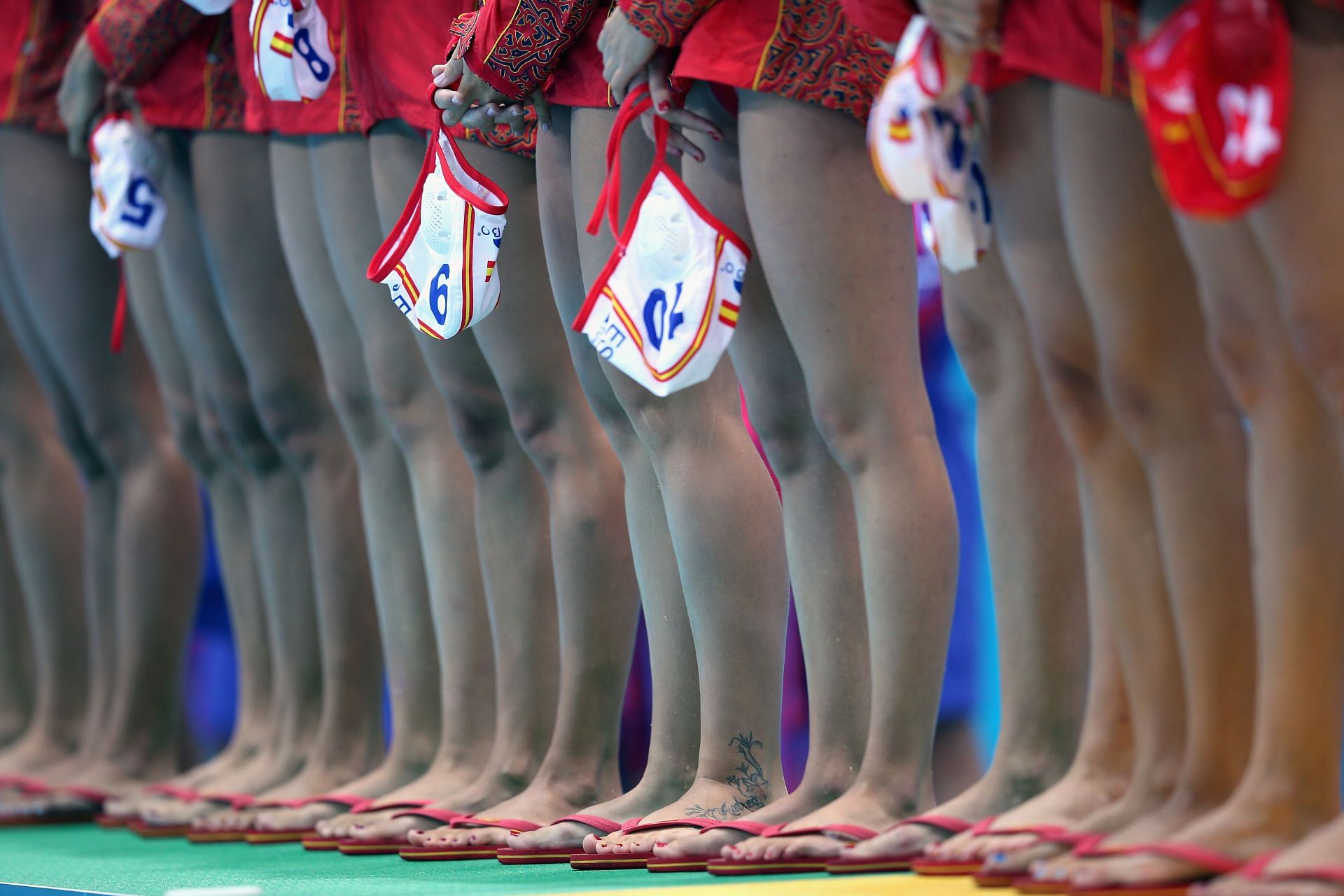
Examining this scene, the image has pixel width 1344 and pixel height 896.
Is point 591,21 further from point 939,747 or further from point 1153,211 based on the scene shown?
point 939,747

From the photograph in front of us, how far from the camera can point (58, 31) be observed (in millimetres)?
4379

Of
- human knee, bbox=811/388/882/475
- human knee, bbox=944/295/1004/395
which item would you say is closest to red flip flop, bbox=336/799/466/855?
human knee, bbox=811/388/882/475

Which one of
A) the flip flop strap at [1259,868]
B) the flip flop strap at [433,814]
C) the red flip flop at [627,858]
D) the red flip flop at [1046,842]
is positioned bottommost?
the flip flop strap at [433,814]

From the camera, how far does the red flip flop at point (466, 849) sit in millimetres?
3012

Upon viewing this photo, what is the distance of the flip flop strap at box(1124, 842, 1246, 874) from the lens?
1.92 meters

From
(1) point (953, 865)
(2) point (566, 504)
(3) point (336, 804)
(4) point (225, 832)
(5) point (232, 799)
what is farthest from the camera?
(5) point (232, 799)

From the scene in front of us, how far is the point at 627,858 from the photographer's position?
2732 millimetres

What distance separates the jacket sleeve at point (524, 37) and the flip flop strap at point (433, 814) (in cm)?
123

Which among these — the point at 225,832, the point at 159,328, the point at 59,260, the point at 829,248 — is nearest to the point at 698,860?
the point at 829,248

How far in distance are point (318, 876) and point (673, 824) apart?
57 cm

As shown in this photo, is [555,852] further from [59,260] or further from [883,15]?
[59,260]

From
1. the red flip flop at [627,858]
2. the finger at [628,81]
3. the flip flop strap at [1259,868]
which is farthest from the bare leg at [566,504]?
the flip flop strap at [1259,868]

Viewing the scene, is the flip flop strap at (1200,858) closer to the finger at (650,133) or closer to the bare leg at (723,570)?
the bare leg at (723,570)

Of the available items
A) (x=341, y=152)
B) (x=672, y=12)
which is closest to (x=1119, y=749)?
(x=672, y=12)
